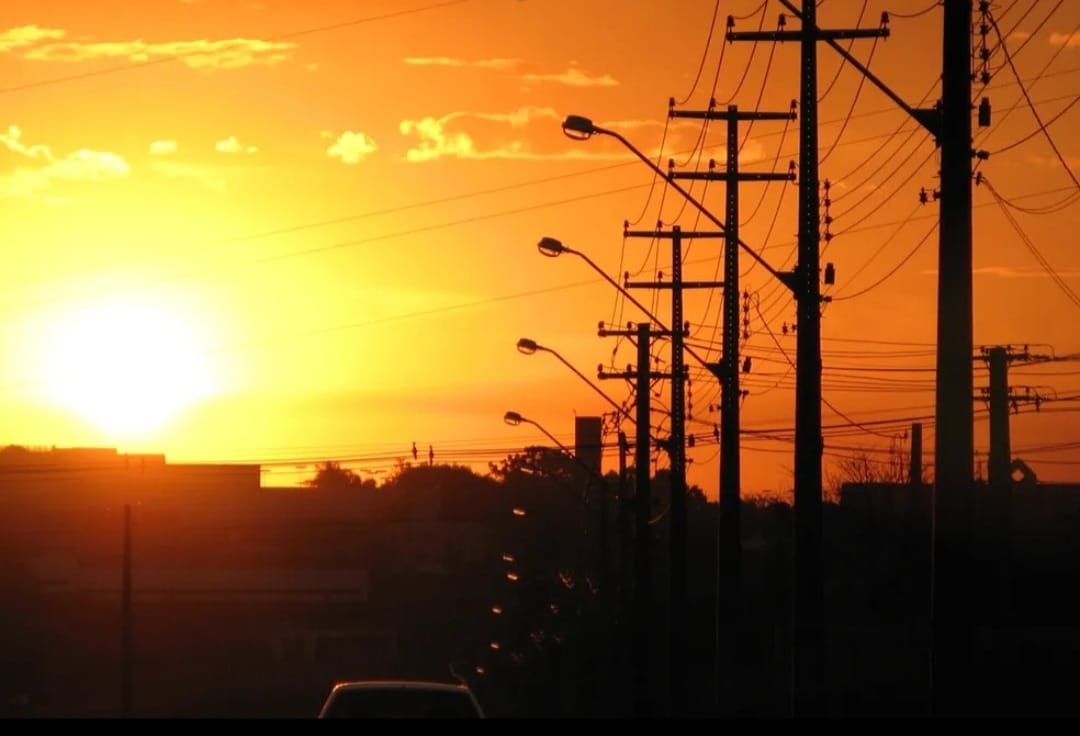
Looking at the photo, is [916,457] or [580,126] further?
[916,457]

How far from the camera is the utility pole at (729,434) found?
30.9 m

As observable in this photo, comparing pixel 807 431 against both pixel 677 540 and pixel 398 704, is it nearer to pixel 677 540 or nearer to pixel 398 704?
pixel 398 704

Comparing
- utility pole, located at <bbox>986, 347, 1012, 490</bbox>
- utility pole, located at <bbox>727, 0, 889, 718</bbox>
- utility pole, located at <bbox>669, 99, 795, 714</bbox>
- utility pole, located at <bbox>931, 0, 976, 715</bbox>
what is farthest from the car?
utility pole, located at <bbox>986, 347, 1012, 490</bbox>

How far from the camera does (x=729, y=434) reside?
31.5 meters

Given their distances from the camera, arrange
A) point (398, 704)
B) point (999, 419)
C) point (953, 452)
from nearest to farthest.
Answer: point (953, 452) → point (398, 704) → point (999, 419)

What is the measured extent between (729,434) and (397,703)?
14353mm

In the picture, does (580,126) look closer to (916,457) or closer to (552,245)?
(552,245)

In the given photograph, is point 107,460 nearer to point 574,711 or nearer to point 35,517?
point 35,517

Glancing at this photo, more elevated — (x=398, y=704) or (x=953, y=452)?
(x=953, y=452)

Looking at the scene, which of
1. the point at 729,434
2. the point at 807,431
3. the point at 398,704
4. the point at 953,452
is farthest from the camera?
the point at 729,434

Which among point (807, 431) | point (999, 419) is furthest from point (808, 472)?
point (999, 419)

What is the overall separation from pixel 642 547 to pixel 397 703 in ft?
83.4

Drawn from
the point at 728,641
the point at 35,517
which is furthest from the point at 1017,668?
the point at 35,517

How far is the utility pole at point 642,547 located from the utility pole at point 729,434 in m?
2.13
